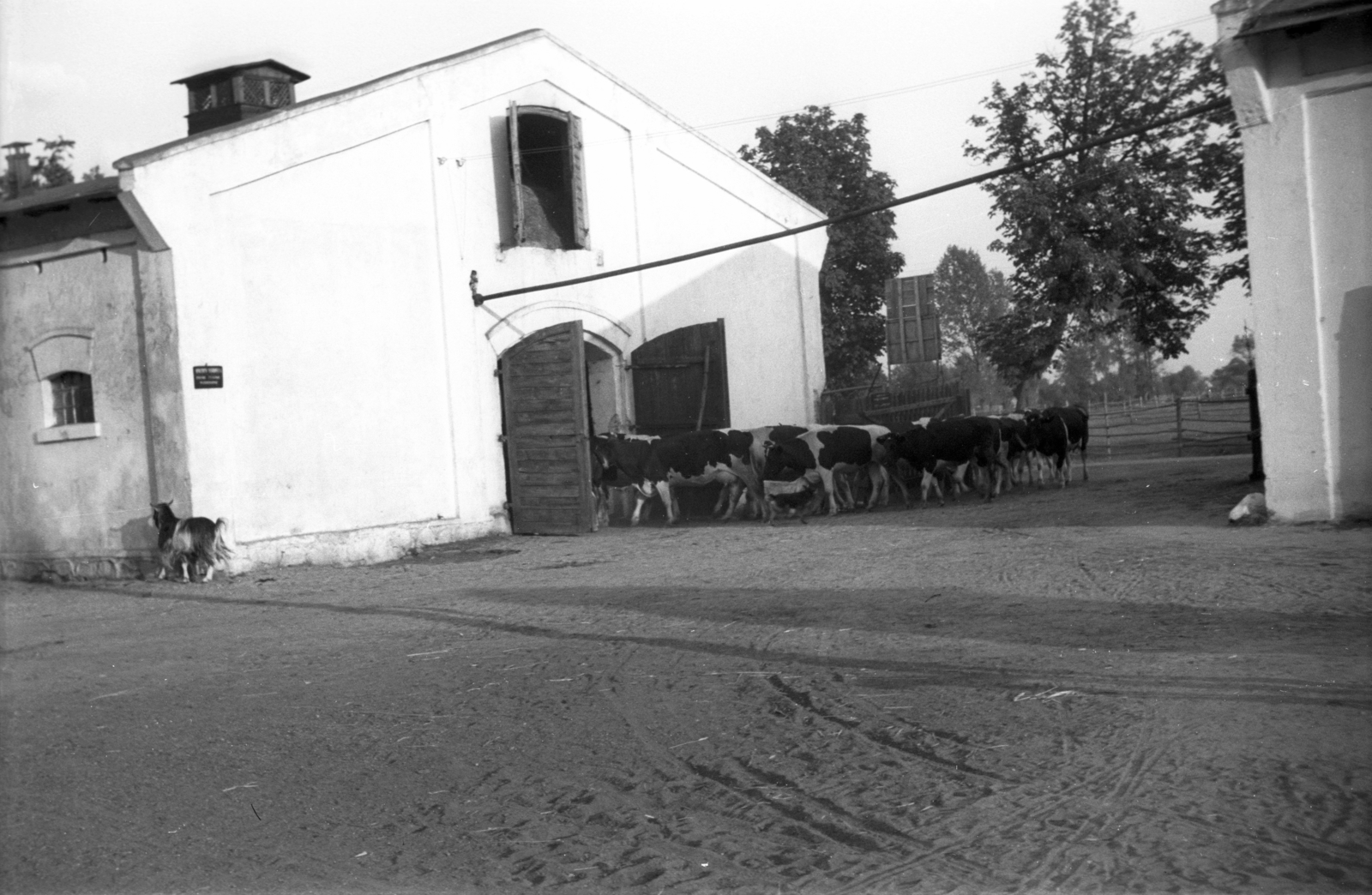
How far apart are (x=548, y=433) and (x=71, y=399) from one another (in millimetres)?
5994

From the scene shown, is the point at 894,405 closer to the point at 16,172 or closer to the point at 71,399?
the point at 71,399

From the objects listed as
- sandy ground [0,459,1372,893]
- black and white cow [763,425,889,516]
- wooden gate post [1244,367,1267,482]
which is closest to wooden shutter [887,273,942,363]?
black and white cow [763,425,889,516]

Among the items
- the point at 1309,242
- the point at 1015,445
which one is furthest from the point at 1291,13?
the point at 1015,445

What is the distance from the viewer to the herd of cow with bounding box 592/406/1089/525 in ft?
59.9

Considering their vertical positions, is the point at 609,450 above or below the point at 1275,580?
above

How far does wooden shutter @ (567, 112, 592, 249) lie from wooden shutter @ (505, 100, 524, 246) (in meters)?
0.96

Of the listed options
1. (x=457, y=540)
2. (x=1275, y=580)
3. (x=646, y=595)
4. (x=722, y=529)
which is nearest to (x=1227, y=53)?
(x=1275, y=580)

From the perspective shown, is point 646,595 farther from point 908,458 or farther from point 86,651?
point 908,458

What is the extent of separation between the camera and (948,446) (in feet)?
59.3

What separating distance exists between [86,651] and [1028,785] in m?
7.98

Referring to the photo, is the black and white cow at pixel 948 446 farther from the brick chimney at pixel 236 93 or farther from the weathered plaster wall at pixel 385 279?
the brick chimney at pixel 236 93

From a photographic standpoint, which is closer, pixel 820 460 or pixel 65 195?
pixel 65 195

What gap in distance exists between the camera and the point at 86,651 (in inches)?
387

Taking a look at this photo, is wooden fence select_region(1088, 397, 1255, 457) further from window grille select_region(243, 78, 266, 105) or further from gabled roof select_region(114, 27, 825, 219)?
window grille select_region(243, 78, 266, 105)
